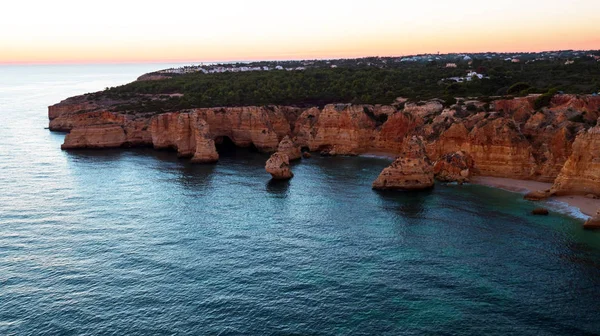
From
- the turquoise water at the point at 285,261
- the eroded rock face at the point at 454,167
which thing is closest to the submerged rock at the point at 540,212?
the turquoise water at the point at 285,261

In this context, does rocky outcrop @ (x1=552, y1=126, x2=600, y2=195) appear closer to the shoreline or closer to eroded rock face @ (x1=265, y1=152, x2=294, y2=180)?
the shoreline

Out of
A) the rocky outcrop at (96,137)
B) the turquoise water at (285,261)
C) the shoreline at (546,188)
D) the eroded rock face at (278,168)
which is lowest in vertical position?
the turquoise water at (285,261)

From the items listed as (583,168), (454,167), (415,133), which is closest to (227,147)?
(415,133)

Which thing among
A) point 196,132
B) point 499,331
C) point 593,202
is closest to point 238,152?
point 196,132

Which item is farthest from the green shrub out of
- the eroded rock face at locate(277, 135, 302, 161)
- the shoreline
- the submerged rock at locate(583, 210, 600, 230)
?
the submerged rock at locate(583, 210, 600, 230)

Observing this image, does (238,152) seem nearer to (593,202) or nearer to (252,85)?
(252,85)

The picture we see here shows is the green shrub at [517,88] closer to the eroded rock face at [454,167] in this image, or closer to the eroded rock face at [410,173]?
the eroded rock face at [454,167]
